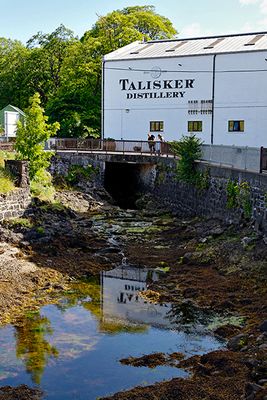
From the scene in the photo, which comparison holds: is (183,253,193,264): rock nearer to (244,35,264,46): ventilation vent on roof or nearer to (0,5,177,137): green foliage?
(244,35,264,46): ventilation vent on roof

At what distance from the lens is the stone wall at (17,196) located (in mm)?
25655

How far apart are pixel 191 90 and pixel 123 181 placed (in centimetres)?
943

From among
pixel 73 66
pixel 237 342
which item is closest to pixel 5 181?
pixel 237 342

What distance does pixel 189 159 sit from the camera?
31484 mm

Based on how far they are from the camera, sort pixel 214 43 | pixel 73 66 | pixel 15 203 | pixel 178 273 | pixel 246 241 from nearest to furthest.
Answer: pixel 178 273, pixel 246 241, pixel 15 203, pixel 214 43, pixel 73 66

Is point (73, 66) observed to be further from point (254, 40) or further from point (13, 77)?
point (254, 40)

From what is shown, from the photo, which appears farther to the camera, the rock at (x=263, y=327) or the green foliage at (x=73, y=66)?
the green foliage at (x=73, y=66)

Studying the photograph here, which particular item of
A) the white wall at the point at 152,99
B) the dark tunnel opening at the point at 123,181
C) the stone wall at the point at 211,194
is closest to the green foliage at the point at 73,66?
the white wall at the point at 152,99

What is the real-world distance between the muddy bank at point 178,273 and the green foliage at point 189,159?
8.94ft

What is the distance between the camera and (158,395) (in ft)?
38.1

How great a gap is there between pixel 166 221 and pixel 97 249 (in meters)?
7.99

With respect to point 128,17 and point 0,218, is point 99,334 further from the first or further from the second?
point 128,17

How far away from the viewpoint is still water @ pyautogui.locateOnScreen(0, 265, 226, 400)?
1266 cm

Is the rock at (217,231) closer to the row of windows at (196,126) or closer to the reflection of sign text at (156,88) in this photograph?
the row of windows at (196,126)
